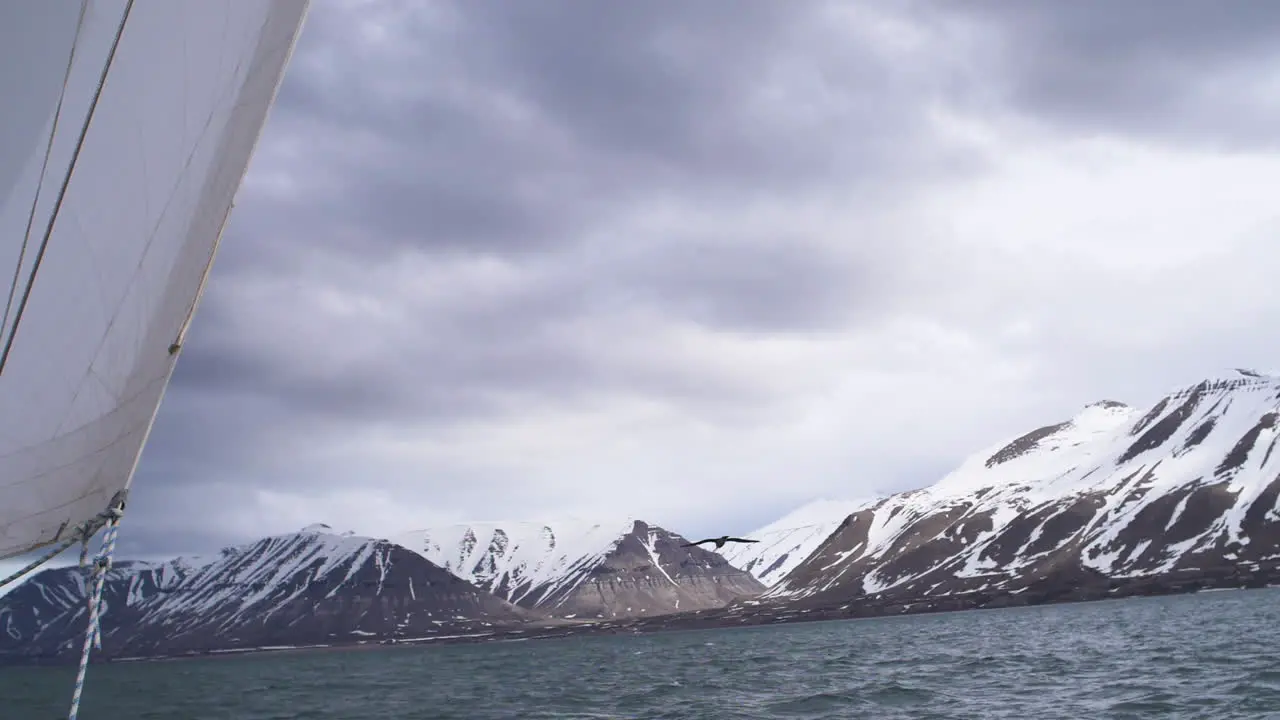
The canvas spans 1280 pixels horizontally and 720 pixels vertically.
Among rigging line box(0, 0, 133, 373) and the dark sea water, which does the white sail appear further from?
the dark sea water

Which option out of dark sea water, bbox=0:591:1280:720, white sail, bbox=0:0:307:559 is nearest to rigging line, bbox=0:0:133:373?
white sail, bbox=0:0:307:559

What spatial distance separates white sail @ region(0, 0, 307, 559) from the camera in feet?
29.5

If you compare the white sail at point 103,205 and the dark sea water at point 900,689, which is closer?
the white sail at point 103,205

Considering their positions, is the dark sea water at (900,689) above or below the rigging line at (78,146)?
below

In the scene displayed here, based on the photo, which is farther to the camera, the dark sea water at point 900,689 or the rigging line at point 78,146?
the dark sea water at point 900,689

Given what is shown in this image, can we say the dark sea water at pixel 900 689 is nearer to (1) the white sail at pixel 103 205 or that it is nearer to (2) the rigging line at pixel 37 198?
(1) the white sail at pixel 103 205

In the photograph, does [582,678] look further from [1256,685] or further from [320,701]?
[1256,685]

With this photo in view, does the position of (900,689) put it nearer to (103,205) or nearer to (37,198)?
(103,205)

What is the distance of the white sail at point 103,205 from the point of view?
29.5 ft

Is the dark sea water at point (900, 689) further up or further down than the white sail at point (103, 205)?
further down

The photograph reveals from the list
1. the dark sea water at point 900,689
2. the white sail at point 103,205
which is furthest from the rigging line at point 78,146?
the dark sea water at point 900,689

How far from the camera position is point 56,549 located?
37.6 ft

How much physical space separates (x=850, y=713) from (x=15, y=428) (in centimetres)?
4403

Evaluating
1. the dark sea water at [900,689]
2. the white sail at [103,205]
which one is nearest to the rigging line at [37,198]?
the white sail at [103,205]
